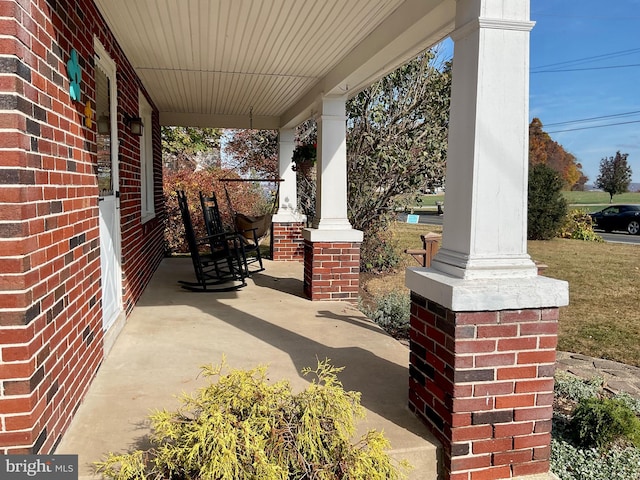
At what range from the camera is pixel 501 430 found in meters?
2.29

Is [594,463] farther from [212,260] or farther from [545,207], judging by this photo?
[545,207]

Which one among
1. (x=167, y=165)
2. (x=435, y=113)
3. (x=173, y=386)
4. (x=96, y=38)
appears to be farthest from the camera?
(x=167, y=165)

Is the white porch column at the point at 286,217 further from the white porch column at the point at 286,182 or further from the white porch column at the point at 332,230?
the white porch column at the point at 332,230

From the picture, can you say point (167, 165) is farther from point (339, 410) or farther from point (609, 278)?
point (339, 410)

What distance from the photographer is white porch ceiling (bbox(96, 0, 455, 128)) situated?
327 cm

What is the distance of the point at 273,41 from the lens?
4039mm

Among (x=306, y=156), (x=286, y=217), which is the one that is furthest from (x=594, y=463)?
(x=286, y=217)

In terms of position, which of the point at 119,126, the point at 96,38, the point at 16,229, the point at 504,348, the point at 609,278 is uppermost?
the point at 96,38

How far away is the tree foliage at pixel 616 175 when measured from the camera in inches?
1453

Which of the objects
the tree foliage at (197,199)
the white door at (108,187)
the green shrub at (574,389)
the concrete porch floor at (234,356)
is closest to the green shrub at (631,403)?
the green shrub at (574,389)

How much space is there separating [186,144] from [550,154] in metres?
37.0

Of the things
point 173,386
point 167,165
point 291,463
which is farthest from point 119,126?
point 167,165

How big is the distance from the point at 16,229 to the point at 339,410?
1.36 metres

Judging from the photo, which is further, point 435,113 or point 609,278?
point 609,278
